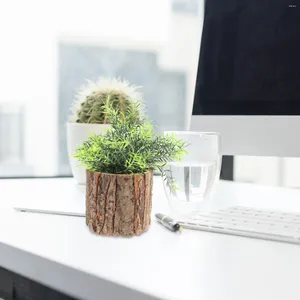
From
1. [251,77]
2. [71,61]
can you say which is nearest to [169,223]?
[251,77]

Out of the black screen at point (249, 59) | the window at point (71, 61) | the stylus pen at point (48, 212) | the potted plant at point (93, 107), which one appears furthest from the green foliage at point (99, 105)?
the window at point (71, 61)

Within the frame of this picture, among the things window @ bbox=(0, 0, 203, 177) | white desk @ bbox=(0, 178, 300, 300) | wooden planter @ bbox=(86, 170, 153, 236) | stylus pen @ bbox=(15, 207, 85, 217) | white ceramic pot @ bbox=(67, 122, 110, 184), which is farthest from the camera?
window @ bbox=(0, 0, 203, 177)

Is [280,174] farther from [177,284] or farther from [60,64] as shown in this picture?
[177,284]

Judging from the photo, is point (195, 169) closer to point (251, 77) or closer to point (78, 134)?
point (251, 77)

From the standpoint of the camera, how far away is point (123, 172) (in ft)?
1.80

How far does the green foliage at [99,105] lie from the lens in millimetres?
882

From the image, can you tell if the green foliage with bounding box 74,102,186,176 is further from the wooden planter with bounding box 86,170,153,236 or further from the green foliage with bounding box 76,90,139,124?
the green foliage with bounding box 76,90,139,124

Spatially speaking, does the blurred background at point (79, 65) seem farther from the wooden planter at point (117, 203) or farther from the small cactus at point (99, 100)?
the wooden planter at point (117, 203)

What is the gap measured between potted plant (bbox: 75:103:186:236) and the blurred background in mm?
837

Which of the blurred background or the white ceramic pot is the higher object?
the blurred background

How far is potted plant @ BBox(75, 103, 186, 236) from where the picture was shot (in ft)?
1.74

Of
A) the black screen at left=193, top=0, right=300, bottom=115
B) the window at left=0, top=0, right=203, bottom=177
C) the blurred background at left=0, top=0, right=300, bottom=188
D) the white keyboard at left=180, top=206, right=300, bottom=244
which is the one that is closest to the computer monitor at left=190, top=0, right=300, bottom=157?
the black screen at left=193, top=0, right=300, bottom=115

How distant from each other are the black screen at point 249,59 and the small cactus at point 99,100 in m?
0.15

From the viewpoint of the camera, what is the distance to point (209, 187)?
730 millimetres
